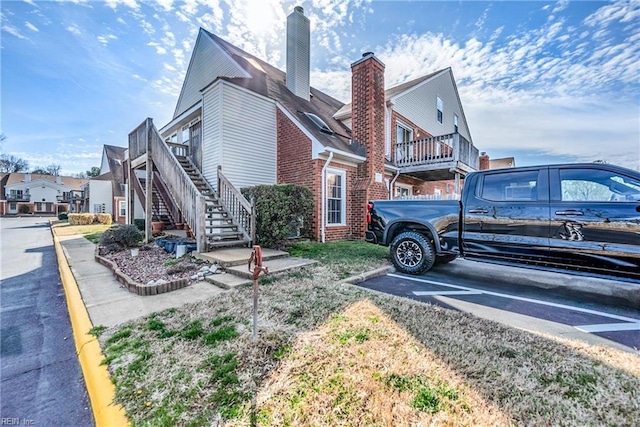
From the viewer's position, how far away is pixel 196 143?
10336mm

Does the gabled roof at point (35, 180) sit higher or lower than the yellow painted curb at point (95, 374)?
higher

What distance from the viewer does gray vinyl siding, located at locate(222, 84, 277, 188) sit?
8.68 metres

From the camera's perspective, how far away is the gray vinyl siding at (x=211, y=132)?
8.53 meters

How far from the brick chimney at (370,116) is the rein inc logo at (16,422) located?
8.89 meters

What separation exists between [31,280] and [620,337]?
10142 mm

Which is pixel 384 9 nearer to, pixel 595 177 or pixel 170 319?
pixel 595 177

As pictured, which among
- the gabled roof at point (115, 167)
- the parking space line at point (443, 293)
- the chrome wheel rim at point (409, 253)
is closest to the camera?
the parking space line at point (443, 293)

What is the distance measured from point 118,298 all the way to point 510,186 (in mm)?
6653

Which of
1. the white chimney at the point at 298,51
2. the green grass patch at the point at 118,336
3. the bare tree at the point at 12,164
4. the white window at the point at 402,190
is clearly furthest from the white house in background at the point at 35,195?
the green grass patch at the point at 118,336

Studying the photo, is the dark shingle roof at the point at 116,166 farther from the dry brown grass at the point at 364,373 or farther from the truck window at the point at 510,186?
the truck window at the point at 510,186

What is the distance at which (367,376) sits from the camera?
205 centimetres

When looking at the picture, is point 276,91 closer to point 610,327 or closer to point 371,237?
point 371,237

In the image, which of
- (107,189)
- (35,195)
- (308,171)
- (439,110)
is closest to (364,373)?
(308,171)

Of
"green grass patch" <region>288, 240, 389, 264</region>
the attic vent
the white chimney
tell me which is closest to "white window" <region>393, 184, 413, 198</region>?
the attic vent
